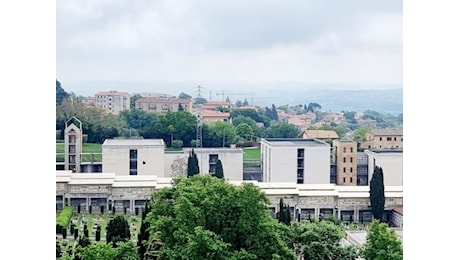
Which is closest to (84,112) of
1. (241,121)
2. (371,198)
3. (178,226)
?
(241,121)

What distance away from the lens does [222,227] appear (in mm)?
3100

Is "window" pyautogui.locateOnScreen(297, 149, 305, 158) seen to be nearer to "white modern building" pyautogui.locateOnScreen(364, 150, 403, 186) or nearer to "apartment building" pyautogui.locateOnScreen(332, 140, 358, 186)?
"apartment building" pyautogui.locateOnScreen(332, 140, 358, 186)

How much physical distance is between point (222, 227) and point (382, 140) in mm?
6408

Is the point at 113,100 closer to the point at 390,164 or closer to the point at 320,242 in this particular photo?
the point at 390,164

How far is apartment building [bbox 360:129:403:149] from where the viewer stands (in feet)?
29.5

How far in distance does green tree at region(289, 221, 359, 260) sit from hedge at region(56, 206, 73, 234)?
235 cm

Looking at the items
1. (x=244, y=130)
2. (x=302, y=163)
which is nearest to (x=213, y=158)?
(x=302, y=163)

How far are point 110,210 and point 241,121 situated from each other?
198 inches

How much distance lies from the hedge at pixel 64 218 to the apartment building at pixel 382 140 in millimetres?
4427

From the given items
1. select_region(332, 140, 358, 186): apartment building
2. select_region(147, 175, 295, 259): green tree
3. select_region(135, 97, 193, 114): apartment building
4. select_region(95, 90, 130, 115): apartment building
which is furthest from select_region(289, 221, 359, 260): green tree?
select_region(95, 90, 130, 115): apartment building
